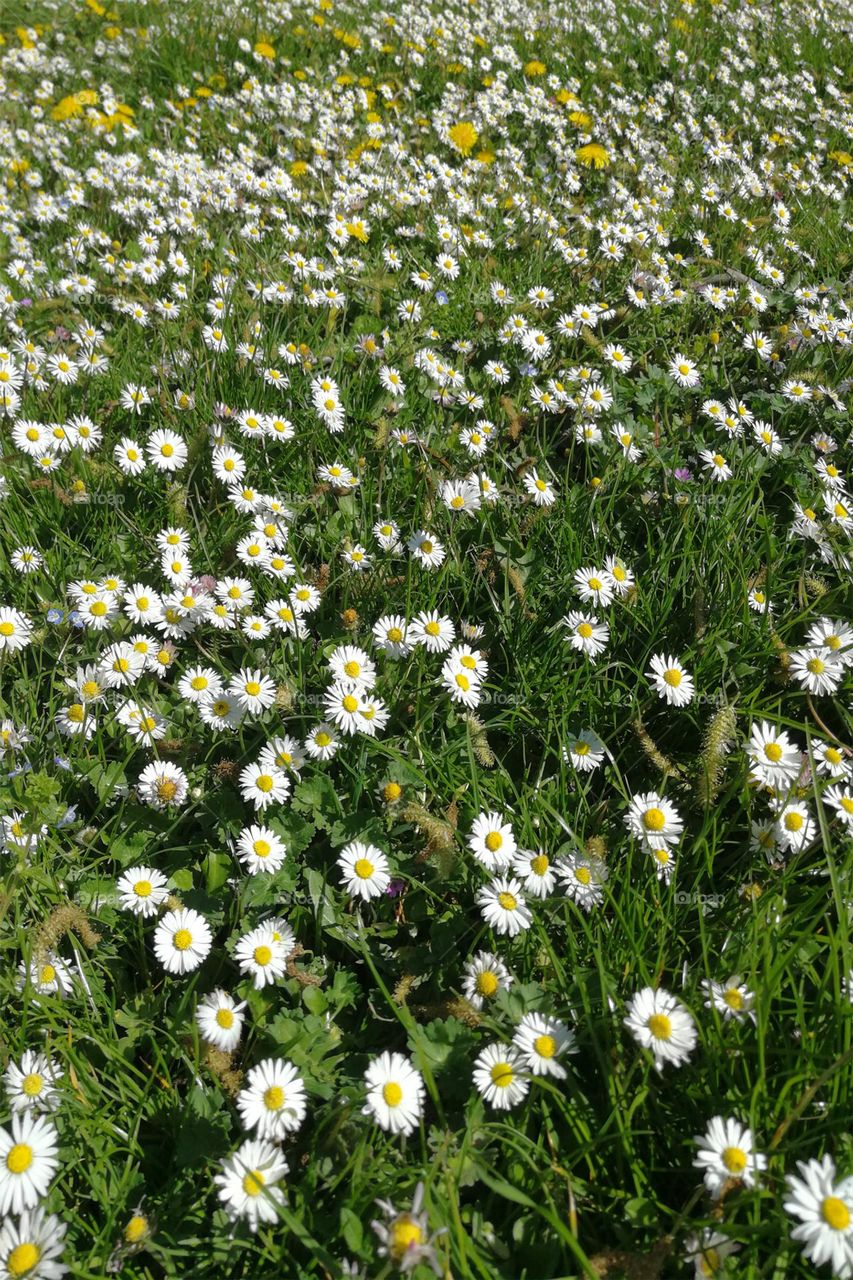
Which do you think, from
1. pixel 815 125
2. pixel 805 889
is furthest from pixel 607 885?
pixel 815 125

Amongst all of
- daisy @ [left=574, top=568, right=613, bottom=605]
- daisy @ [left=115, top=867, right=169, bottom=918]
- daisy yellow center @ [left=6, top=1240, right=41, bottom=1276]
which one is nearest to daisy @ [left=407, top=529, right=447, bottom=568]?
daisy @ [left=574, top=568, right=613, bottom=605]

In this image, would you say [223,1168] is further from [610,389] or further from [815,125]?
[815,125]

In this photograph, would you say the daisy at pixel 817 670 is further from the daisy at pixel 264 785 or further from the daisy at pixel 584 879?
the daisy at pixel 264 785

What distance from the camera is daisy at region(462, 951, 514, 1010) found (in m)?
1.67

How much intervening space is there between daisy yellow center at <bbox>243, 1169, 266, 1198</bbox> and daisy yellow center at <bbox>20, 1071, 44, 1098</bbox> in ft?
1.38

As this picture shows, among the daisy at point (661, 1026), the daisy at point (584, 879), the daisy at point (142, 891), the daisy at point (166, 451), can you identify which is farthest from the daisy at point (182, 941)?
the daisy at point (166, 451)

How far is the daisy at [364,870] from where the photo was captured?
1873 millimetres

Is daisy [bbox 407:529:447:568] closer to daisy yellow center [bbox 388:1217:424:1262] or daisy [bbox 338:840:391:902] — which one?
daisy [bbox 338:840:391:902]

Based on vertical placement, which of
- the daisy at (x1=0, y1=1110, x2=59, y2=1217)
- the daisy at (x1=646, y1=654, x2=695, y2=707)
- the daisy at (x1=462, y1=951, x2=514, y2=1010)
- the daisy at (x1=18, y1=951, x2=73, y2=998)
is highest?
the daisy at (x1=646, y1=654, x2=695, y2=707)

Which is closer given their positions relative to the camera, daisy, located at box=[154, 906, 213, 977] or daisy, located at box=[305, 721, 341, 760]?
daisy, located at box=[154, 906, 213, 977]

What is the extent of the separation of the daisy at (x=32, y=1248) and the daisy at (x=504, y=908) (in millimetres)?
909

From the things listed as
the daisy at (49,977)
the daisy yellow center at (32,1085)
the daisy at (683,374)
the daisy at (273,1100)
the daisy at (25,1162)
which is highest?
the daisy at (683,374)

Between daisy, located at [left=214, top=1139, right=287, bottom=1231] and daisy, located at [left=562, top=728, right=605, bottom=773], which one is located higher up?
daisy, located at [left=562, top=728, right=605, bottom=773]

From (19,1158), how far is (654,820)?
141cm
